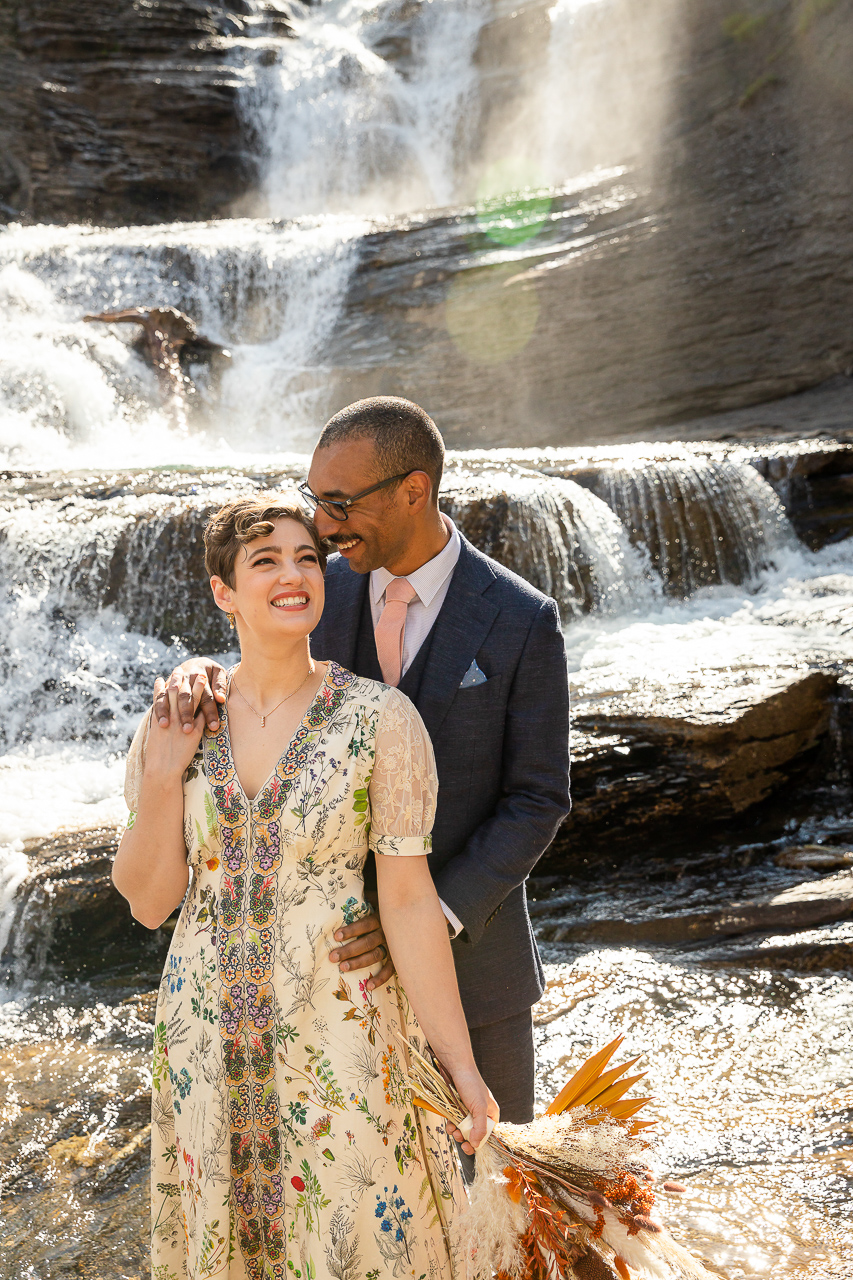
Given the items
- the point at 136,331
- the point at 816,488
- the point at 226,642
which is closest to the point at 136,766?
the point at 226,642

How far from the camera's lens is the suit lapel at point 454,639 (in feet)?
6.32

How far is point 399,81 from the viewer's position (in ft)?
71.6

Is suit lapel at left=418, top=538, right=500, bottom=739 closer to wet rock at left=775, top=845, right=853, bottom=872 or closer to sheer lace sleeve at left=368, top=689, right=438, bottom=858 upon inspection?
sheer lace sleeve at left=368, top=689, right=438, bottom=858

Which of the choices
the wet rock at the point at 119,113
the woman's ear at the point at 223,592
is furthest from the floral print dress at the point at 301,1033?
the wet rock at the point at 119,113

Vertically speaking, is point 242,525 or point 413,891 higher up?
point 242,525

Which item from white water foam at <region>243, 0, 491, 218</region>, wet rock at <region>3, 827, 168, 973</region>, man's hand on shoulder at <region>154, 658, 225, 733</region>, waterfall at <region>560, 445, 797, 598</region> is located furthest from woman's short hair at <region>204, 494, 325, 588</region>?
white water foam at <region>243, 0, 491, 218</region>

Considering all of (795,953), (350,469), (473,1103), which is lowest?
(795,953)

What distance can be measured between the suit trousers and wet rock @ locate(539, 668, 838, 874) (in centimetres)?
261

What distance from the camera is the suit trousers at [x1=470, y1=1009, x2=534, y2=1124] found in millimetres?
2039

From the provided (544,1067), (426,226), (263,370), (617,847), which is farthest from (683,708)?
(426,226)

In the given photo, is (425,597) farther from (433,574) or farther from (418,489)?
(418,489)

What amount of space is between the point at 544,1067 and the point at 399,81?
22967 millimetres

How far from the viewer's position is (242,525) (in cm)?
165

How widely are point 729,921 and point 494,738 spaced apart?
2.67m
